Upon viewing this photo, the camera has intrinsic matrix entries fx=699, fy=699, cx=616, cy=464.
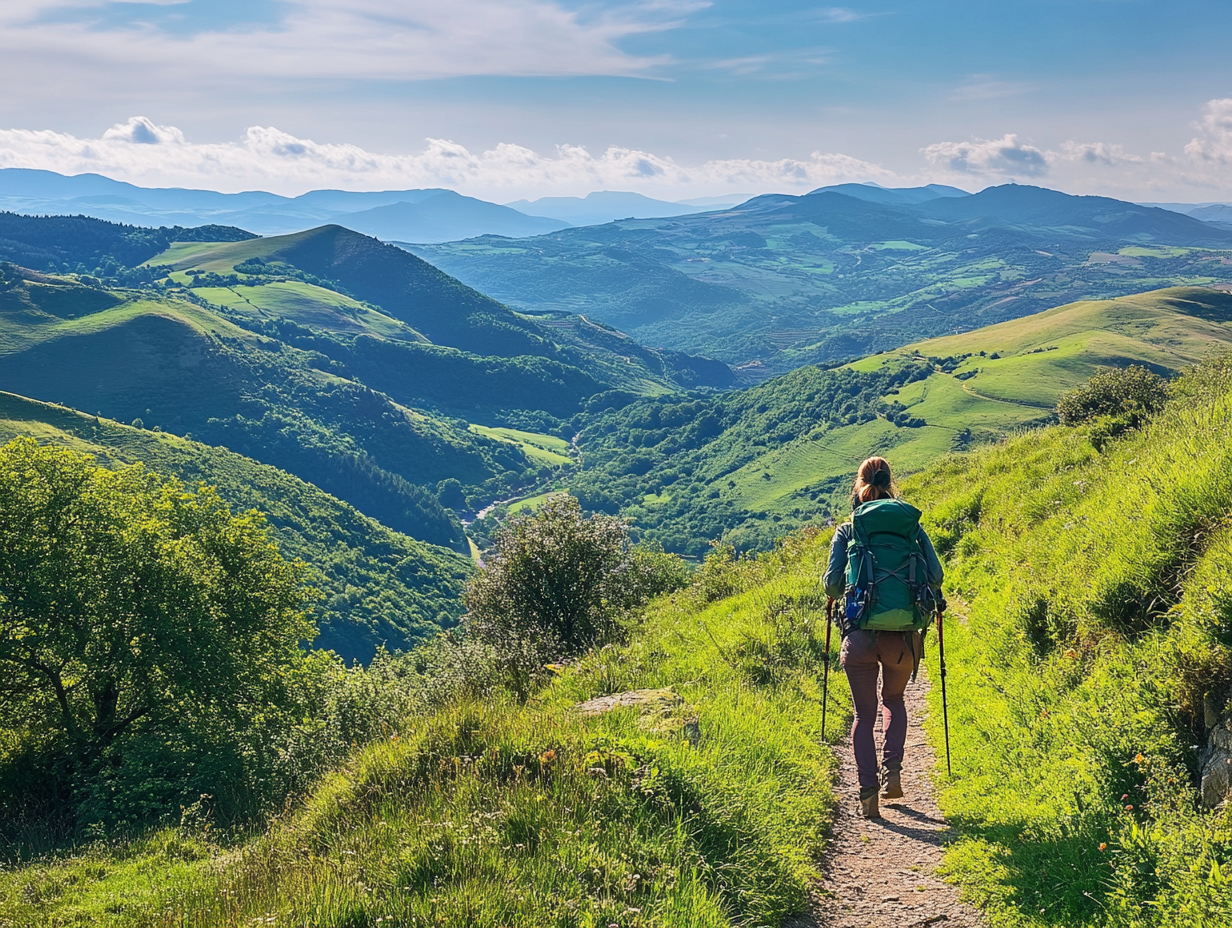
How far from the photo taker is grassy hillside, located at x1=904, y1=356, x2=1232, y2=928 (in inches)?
171

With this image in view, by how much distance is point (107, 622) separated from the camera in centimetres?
2262

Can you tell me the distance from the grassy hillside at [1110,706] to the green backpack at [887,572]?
4.99 feet

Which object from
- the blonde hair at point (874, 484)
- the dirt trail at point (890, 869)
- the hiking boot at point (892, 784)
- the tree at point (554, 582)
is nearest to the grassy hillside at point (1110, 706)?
the dirt trail at point (890, 869)

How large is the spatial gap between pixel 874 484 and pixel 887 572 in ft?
3.47

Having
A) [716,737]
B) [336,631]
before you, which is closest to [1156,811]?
[716,737]

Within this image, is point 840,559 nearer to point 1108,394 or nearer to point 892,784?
point 892,784

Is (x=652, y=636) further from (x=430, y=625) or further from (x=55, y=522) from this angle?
(x=430, y=625)

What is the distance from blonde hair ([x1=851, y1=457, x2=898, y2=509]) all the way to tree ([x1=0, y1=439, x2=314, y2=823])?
20851mm

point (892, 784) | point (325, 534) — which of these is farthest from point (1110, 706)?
point (325, 534)

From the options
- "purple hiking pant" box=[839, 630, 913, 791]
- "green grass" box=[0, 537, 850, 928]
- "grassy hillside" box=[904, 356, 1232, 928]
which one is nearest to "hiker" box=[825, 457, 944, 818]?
"purple hiking pant" box=[839, 630, 913, 791]

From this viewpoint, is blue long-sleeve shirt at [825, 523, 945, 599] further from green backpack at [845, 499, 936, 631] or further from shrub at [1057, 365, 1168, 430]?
shrub at [1057, 365, 1168, 430]

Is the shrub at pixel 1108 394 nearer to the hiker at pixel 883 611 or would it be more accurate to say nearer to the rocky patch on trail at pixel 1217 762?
the hiker at pixel 883 611

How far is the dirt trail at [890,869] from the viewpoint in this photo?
16.6 feet

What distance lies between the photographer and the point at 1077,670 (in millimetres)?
6621
